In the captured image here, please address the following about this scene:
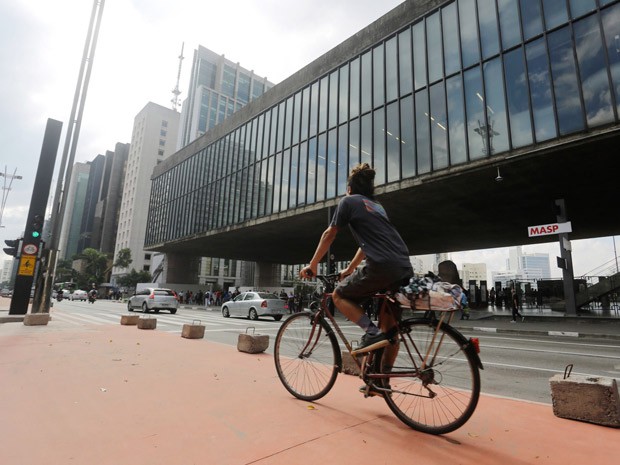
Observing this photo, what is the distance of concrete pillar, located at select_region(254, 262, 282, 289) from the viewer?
48375 mm

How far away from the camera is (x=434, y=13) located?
59.0 feet

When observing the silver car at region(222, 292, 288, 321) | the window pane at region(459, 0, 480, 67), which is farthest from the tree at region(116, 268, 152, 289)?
the window pane at region(459, 0, 480, 67)

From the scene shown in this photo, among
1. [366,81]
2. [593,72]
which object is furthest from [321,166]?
[593,72]

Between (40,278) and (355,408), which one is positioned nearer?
(355,408)

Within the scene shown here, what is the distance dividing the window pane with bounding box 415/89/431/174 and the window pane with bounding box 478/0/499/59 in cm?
319

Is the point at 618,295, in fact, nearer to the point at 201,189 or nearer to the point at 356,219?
the point at 356,219

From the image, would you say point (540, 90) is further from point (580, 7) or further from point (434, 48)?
point (434, 48)

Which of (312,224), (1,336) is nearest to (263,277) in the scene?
(312,224)

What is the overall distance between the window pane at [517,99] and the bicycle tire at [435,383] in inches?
580

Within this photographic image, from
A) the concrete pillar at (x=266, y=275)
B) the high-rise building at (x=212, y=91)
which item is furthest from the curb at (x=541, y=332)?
the high-rise building at (x=212, y=91)

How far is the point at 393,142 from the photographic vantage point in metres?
19.1

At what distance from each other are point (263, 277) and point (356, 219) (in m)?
46.7

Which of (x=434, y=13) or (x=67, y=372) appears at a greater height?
(x=434, y=13)

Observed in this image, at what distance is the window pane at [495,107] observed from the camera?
1499 cm
